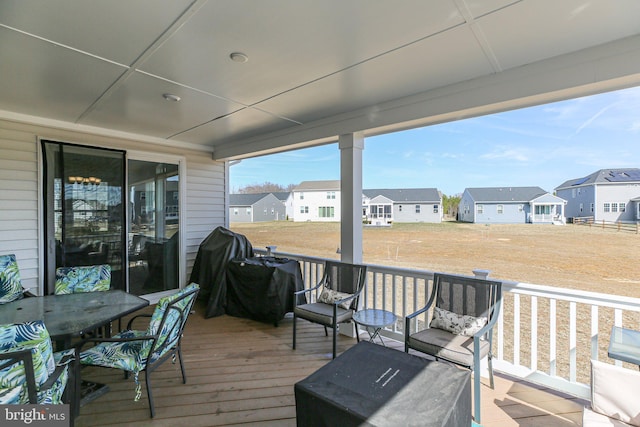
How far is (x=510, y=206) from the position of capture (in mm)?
6035

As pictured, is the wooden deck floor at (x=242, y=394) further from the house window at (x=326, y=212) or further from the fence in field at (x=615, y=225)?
the house window at (x=326, y=212)

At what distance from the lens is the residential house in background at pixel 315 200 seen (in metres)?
9.09

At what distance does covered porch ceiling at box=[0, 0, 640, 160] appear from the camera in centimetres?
159

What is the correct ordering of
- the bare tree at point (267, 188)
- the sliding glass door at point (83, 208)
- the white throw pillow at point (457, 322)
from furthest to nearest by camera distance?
the bare tree at point (267, 188) < the sliding glass door at point (83, 208) < the white throw pillow at point (457, 322)

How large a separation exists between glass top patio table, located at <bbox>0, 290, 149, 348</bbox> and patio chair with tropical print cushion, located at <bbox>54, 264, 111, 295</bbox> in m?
0.25

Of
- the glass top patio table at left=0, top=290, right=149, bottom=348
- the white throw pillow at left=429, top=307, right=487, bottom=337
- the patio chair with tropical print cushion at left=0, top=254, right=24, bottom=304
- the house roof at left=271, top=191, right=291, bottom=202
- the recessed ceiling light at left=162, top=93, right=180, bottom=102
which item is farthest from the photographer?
the house roof at left=271, top=191, right=291, bottom=202

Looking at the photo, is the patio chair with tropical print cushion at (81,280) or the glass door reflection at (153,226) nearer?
the patio chair with tropical print cushion at (81,280)

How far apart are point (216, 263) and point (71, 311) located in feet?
6.91

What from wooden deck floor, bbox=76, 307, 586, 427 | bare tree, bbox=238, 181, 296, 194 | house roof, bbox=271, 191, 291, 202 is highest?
bare tree, bbox=238, 181, 296, 194

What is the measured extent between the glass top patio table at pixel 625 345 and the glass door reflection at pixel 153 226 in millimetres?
5361

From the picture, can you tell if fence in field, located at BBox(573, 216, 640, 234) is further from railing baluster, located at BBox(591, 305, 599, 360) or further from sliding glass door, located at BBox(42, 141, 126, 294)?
sliding glass door, located at BBox(42, 141, 126, 294)

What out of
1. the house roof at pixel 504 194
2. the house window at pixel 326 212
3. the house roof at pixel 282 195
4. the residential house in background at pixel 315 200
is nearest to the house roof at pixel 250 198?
the house roof at pixel 282 195

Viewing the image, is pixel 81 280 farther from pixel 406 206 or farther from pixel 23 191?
pixel 406 206

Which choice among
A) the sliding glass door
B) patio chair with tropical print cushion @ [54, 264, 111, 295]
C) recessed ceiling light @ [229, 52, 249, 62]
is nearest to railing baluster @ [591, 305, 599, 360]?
recessed ceiling light @ [229, 52, 249, 62]
